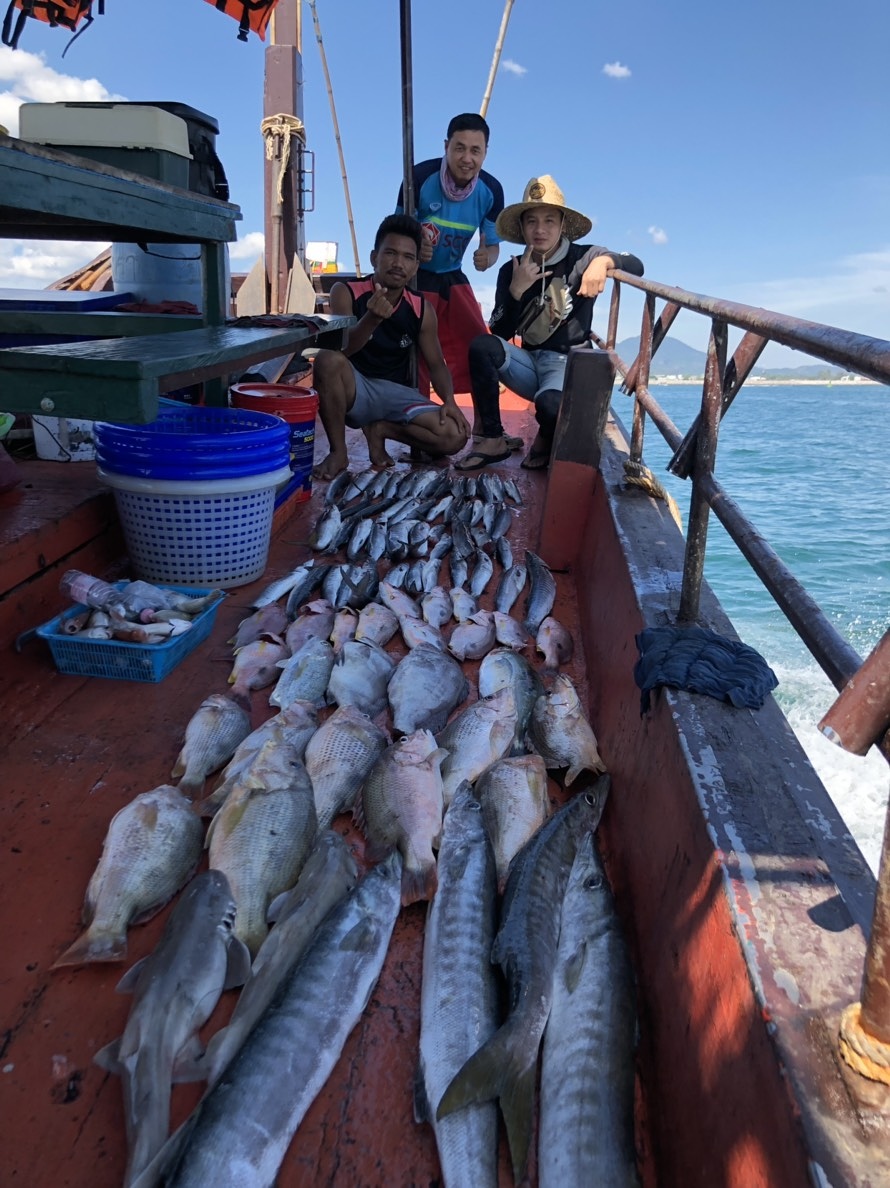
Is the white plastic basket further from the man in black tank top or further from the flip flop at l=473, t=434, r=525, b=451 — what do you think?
the flip flop at l=473, t=434, r=525, b=451

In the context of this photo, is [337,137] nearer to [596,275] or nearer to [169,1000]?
[596,275]

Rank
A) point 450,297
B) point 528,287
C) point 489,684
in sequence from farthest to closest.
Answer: point 450,297
point 528,287
point 489,684

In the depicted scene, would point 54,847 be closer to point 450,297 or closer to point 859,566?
point 450,297

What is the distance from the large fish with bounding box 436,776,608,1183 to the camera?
156 cm

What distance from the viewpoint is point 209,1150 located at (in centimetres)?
141

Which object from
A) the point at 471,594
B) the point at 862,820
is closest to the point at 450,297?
the point at 471,594

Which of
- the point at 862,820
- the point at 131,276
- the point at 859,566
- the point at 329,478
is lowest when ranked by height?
the point at 859,566

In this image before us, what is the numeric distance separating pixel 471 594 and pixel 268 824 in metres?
2.39

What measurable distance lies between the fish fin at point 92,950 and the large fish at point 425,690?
1277mm

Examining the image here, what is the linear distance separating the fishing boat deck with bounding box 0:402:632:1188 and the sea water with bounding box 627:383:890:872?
1.72 metres

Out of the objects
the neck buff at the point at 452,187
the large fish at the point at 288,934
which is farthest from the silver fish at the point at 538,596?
the neck buff at the point at 452,187

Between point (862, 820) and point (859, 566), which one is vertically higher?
point (862, 820)

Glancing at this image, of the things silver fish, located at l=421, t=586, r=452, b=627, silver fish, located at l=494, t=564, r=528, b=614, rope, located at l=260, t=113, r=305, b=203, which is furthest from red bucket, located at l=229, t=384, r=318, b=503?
rope, located at l=260, t=113, r=305, b=203

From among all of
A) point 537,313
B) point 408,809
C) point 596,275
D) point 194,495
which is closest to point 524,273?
point 537,313
